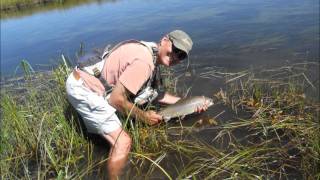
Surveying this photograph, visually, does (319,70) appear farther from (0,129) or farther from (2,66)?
(2,66)

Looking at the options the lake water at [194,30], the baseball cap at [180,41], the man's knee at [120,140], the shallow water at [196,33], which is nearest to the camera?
the baseball cap at [180,41]

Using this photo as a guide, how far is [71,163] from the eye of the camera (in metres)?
5.77

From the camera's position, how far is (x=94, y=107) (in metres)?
5.59

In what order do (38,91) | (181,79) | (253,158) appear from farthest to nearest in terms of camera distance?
1. (181,79)
2. (38,91)
3. (253,158)

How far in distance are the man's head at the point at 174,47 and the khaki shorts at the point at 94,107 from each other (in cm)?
86

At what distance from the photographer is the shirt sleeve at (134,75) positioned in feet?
17.2

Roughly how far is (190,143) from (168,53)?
1154mm

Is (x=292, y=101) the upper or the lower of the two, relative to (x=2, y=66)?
upper

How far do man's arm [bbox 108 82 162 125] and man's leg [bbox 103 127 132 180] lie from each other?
255 millimetres

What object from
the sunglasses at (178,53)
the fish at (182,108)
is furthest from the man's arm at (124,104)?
the sunglasses at (178,53)

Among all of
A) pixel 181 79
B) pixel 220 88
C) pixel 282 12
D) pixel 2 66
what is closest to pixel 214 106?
pixel 220 88

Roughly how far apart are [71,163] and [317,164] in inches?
114

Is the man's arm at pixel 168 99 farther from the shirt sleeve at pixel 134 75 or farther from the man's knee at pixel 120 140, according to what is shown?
the shirt sleeve at pixel 134 75

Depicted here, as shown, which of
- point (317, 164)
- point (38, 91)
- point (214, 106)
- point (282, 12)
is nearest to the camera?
→ point (317, 164)
